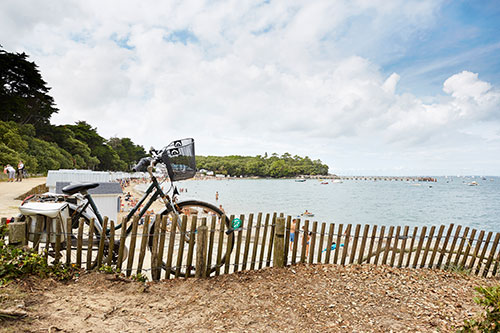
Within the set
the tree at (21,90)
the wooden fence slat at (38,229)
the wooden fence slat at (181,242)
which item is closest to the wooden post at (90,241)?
the wooden fence slat at (38,229)

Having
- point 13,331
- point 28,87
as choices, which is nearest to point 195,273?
point 13,331

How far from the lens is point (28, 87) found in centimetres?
4144

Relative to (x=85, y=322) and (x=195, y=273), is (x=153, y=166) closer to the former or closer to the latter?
(x=195, y=273)

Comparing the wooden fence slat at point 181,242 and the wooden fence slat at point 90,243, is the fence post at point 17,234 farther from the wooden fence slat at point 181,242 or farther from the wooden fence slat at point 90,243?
the wooden fence slat at point 181,242

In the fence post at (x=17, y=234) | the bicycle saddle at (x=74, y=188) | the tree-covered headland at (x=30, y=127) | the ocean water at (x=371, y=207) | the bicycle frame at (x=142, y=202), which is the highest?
the tree-covered headland at (x=30, y=127)

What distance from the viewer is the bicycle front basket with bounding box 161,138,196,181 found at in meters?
4.07

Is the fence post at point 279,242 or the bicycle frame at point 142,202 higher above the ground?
the bicycle frame at point 142,202

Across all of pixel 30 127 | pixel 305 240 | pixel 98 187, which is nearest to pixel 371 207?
pixel 98 187

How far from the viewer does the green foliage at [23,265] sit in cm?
329

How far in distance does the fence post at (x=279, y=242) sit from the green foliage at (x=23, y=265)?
117 inches

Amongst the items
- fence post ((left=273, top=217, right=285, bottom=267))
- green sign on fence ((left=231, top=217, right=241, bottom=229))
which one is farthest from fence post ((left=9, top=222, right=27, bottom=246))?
fence post ((left=273, top=217, right=285, bottom=267))

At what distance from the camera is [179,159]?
4168 mm

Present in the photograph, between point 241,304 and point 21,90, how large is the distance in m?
52.8

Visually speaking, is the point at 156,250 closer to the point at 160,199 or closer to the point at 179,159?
the point at 160,199
